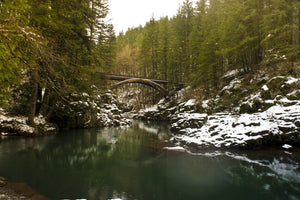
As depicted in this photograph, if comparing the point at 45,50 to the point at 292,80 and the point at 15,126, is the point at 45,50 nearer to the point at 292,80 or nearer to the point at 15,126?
the point at 15,126

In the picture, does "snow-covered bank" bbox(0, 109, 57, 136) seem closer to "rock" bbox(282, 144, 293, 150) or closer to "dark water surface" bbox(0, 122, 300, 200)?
"dark water surface" bbox(0, 122, 300, 200)

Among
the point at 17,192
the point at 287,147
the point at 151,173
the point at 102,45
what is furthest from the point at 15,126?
the point at 287,147

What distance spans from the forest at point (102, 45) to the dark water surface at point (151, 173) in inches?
128

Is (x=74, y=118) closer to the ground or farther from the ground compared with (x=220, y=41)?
closer to the ground

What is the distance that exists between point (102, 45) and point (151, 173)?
25.0m

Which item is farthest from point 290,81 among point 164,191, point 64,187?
point 64,187

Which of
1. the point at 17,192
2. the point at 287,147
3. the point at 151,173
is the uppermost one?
the point at 287,147

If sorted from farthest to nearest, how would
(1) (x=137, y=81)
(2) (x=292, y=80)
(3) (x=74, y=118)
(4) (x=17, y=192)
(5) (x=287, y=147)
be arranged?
(1) (x=137, y=81) < (3) (x=74, y=118) < (2) (x=292, y=80) < (5) (x=287, y=147) < (4) (x=17, y=192)

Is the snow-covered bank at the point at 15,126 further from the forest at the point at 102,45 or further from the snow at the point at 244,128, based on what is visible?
the snow at the point at 244,128

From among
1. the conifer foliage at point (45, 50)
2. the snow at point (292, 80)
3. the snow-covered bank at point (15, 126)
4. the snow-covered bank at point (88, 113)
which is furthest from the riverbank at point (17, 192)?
the snow at point (292, 80)

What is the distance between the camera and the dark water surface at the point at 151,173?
5691mm

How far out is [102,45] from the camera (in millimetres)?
27766

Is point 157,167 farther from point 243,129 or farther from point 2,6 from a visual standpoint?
point 2,6

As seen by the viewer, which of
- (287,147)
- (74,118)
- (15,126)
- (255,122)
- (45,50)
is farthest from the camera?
(74,118)
